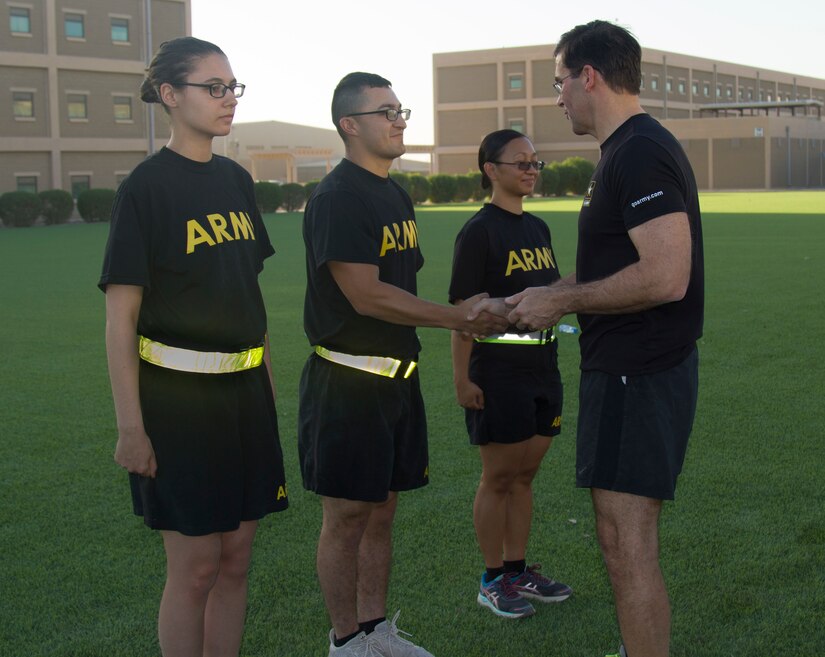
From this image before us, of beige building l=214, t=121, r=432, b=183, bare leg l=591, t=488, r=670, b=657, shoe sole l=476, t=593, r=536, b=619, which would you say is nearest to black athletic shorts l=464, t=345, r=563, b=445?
shoe sole l=476, t=593, r=536, b=619

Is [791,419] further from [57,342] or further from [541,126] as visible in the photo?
[541,126]

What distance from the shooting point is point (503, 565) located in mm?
4496

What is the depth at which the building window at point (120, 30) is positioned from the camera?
188 ft

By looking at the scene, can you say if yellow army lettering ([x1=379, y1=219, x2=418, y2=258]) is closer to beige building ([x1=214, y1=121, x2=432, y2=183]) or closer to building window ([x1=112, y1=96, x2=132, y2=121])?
building window ([x1=112, y1=96, x2=132, y2=121])

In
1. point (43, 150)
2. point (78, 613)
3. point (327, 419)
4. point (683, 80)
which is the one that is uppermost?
point (683, 80)

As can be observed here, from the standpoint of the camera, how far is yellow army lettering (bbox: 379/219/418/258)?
3781 millimetres

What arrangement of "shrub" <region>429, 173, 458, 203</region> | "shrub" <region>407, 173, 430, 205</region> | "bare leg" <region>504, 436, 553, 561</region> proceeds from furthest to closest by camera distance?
1. "shrub" <region>429, 173, 458, 203</region>
2. "shrub" <region>407, 173, 430, 205</region>
3. "bare leg" <region>504, 436, 553, 561</region>

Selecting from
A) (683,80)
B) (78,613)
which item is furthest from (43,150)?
(683,80)

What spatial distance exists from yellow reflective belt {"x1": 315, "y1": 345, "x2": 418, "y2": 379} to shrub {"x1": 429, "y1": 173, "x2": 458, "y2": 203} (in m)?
58.1

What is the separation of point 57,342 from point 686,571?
27.4ft

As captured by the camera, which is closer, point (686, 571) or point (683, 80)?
point (686, 571)

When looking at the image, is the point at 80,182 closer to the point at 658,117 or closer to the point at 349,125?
the point at 658,117

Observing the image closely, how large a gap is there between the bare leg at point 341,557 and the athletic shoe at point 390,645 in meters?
0.09

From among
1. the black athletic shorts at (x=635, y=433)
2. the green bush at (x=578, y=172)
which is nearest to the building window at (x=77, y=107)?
the green bush at (x=578, y=172)
